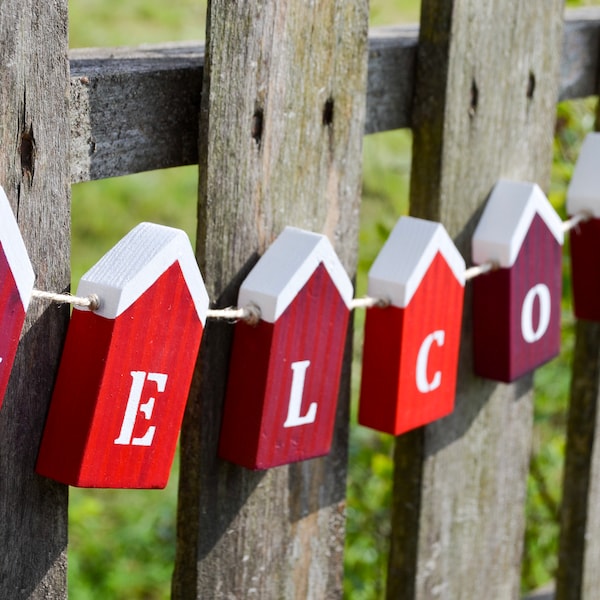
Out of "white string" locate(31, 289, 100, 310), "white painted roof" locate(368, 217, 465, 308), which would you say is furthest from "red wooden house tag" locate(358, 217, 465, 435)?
"white string" locate(31, 289, 100, 310)

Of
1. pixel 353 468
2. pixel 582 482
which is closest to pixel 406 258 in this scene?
pixel 582 482

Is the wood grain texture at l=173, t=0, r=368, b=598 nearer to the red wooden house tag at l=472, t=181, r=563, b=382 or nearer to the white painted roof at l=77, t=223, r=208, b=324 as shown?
A: the white painted roof at l=77, t=223, r=208, b=324

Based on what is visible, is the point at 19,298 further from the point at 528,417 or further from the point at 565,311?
the point at 565,311

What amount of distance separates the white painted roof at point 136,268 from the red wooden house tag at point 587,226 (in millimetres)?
824

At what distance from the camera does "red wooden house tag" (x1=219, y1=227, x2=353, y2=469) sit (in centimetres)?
Answer: 131

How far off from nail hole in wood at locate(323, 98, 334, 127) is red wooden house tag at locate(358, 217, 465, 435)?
177 millimetres

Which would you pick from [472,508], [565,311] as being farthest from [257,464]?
[565,311]

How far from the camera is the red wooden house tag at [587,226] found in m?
1.78

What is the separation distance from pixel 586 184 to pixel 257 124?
0.69 meters

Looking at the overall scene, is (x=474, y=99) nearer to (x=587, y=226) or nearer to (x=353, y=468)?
(x=587, y=226)

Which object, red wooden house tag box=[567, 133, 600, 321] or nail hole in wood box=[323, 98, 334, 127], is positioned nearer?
nail hole in wood box=[323, 98, 334, 127]

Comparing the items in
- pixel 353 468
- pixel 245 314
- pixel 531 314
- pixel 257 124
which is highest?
pixel 257 124

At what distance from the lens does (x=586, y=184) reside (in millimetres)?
1777

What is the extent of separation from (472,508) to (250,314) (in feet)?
2.34
